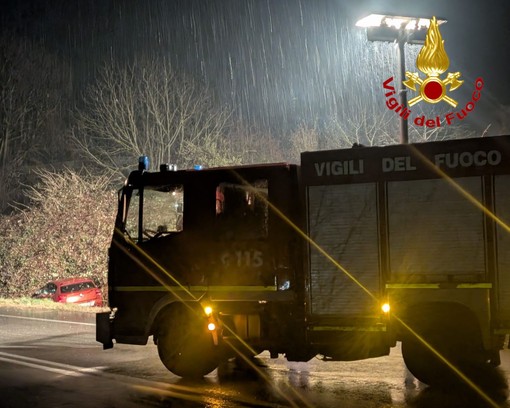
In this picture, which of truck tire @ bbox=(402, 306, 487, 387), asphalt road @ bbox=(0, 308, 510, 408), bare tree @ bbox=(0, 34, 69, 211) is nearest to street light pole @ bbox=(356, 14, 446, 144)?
asphalt road @ bbox=(0, 308, 510, 408)

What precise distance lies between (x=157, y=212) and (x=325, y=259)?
233cm

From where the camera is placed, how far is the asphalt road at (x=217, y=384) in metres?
6.77

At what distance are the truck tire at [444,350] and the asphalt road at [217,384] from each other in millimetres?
183

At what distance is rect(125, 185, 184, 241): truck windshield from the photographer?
26.6ft

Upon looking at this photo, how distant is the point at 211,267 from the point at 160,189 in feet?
4.19

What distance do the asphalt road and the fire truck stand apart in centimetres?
36

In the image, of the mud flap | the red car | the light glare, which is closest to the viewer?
the mud flap

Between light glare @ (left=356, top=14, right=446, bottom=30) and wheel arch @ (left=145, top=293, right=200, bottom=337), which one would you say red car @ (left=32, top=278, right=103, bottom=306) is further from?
wheel arch @ (left=145, top=293, right=200, bottom=337)

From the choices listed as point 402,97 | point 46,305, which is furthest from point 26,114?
point 402,97

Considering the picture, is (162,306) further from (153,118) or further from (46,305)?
(153,118)

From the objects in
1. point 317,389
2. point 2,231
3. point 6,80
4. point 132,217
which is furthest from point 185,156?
point 317,389

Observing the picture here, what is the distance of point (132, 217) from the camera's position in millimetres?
8359

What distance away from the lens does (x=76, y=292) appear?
67.5 ft

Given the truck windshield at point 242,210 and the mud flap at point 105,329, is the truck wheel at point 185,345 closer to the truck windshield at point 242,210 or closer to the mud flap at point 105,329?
the mud flap at point 105,329
